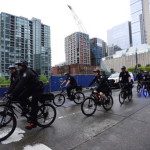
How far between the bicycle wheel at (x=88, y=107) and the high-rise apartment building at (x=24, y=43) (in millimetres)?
95387

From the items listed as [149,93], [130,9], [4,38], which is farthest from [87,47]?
[130,9]

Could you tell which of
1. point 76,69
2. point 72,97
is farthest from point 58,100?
point 76,69

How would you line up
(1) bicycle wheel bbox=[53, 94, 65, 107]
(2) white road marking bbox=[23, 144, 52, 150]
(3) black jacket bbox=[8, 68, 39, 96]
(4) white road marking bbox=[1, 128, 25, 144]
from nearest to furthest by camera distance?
(2) white road marking bbox=[23, 144, 52, 150] → (4) white road marking bbox=[1, 128, 25, 144] → (3) black jacket bbox=[8, 68, 39, 96] → (1) bicycle wheel bbox=[53, 94, 65, 107]

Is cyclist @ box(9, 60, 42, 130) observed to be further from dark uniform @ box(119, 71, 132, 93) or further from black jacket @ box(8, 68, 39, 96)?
dark uniform @ box(119, 71, 132, 93)

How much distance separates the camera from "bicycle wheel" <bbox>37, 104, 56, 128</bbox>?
155 inches

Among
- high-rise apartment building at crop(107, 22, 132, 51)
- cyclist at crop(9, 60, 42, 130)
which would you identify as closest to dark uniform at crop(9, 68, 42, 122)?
cyclist at crop(9, 60, 42, 130)

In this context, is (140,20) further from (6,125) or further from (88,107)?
(6,125)

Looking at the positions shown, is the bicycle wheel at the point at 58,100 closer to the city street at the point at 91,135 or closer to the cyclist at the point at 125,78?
the city street at the point at 91,135

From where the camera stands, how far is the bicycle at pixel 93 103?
5023 millimetres

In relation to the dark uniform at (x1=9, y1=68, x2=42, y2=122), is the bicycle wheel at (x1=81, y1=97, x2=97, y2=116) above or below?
below

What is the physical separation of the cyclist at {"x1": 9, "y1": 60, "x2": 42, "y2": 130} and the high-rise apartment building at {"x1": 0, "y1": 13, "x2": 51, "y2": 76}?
9598 cm

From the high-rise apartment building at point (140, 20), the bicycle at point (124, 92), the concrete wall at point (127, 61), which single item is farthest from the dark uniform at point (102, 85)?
the high-rise apartment building at point (140, 20)

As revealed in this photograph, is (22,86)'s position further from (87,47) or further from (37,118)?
(87,47)

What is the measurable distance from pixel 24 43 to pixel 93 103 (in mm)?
116660
